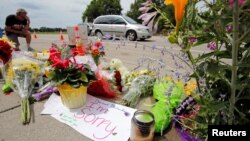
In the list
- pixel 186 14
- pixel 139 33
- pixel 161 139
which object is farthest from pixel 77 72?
pixel 139 33

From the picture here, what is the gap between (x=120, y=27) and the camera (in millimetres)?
11406

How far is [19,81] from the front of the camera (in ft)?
8.29

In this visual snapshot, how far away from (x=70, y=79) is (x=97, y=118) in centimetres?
40

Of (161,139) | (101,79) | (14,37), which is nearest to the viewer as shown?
(161,139)

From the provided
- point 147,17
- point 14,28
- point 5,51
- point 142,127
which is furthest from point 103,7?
point 147,17

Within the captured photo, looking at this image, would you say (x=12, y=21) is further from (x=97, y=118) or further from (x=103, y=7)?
(x=103, y=7)

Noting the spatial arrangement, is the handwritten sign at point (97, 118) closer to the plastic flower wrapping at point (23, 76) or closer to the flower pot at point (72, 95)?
the flower pot at point (72, 95)

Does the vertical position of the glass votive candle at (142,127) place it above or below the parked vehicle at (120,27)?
below

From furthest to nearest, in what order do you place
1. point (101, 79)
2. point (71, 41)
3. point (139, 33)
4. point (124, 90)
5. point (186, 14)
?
1. point (139, 33)
2. point (71, 41)
3. point (124, 90)
4. point (101, 79)
5. point (186, 14)

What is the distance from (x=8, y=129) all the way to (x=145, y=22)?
57.0 inches

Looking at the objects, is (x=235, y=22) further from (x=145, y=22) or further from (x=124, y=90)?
(x=124, y=90)

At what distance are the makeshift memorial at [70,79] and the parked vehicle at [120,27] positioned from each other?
8.28m

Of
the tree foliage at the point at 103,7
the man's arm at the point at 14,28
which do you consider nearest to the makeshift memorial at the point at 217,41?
the man's arm at the point at 14,28

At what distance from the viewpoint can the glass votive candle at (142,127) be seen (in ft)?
5.29
